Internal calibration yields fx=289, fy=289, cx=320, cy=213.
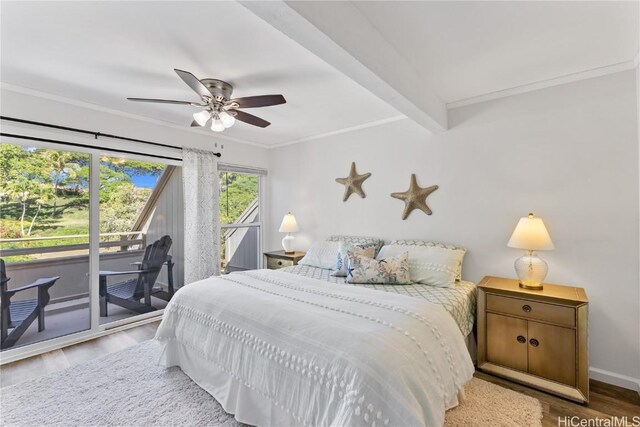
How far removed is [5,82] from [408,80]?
11.0ft

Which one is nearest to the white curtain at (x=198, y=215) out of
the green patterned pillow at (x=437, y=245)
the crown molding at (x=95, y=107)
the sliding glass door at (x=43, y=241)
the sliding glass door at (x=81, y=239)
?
the sliding glass door at (x=81, y=239)

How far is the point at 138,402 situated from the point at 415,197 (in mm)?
3004

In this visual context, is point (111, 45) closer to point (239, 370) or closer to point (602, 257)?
point (239, 370)

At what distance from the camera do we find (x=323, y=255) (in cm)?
342

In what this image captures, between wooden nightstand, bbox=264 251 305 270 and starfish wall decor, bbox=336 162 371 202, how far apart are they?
101 cm

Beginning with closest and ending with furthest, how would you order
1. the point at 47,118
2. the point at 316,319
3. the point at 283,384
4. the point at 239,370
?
the point at 283,384 → the point at 316,319 → the point at 239,370 → the point at 47,118

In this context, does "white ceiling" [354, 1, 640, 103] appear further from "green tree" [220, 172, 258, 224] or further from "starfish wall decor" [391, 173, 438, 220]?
"green tree" [220, 172, 258, 224]

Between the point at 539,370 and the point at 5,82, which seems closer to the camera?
the point at 539,370

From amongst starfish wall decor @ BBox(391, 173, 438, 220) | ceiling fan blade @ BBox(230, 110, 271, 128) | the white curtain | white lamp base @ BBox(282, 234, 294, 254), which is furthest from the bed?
the white curtain

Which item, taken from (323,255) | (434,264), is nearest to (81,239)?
(323,255)

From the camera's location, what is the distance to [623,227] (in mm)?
2215

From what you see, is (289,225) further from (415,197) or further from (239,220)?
(415,197)

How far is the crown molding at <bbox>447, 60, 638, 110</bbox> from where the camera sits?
86.6 inches

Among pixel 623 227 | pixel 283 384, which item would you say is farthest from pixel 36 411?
pixel 623 227
